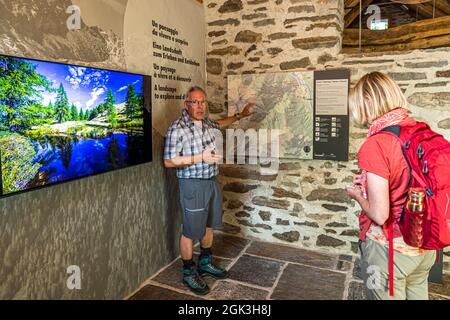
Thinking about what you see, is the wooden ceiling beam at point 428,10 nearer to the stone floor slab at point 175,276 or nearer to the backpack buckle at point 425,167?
the backpack buckle at point 425,167

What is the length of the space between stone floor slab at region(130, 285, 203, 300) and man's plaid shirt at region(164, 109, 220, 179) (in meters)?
0.88

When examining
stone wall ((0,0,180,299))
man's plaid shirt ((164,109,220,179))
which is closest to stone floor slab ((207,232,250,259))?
stone wall ((0,0,180,299))

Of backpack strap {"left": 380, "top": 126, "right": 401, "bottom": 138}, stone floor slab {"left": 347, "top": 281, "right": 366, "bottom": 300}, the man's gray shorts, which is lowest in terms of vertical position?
stone floor slab {"left": 347, "top": 281, "right": 366, "bottom": 300}

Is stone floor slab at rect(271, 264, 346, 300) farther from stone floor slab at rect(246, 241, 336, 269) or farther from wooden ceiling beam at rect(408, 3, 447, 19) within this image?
wooden ceiling beam at rect(408, 3, 447, 19)

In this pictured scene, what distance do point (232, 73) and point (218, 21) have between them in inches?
22.5

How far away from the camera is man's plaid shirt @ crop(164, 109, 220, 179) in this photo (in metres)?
2.41

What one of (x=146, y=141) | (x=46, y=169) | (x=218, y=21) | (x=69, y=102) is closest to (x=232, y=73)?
(x=218, y=21)

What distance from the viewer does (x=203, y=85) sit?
3.41 meters

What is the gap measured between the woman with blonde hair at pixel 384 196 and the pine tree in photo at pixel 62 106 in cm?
144

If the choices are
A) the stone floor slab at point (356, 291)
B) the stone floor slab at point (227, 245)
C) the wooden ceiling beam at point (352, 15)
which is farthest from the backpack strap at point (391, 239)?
the wooden ceiling beam at point (352, 15)

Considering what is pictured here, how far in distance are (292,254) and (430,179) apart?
2058mm

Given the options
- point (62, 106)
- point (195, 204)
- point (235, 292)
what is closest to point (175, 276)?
point (235, 292)

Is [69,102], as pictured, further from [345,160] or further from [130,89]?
[345,160]
